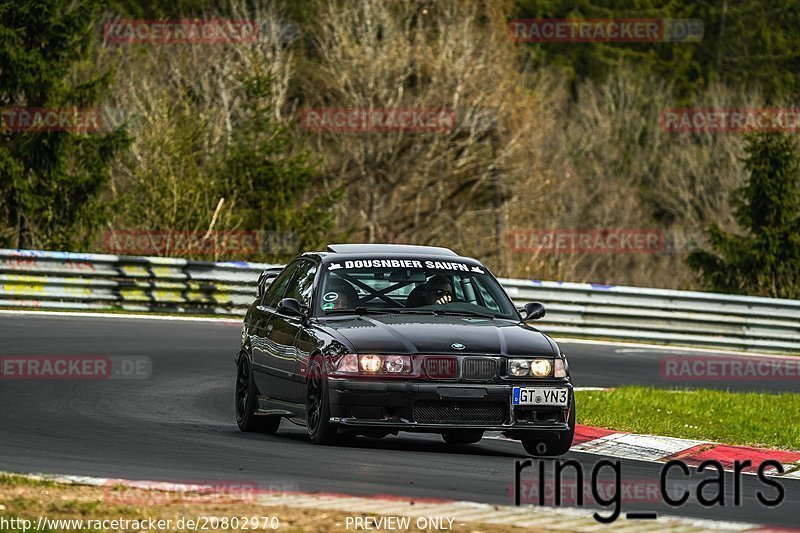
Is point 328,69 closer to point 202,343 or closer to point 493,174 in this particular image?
point 493,174

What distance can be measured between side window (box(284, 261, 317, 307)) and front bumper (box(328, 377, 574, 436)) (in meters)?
1.39

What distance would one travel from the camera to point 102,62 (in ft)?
177

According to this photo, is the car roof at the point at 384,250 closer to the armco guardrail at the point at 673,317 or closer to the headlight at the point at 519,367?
the headlight at the point at 519,367

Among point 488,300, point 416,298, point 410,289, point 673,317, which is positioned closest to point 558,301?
point 673,317

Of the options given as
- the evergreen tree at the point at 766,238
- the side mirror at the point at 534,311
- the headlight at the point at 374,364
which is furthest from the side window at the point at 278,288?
the evergreen tree at the point at 766,238

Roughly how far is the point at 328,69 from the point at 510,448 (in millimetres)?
36402

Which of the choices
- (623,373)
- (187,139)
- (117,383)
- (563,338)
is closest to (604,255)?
(187,139)

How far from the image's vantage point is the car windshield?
454 inches

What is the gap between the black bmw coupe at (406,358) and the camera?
10461mm

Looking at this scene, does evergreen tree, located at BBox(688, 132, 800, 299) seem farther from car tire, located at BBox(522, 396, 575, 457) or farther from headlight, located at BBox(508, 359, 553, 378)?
headlight, located at BBox(508, 359, 553, 378)

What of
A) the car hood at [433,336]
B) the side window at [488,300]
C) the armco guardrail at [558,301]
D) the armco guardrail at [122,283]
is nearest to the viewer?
the car hood at [433,336]

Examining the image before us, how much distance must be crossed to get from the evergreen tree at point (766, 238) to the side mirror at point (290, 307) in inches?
820

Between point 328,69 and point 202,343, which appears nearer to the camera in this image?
point 202,343

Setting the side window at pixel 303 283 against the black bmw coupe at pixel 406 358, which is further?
the side window at pixel 303 283
